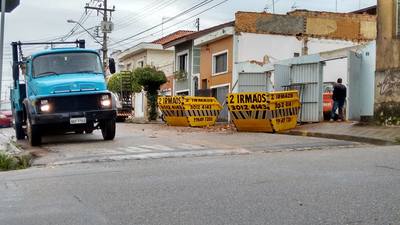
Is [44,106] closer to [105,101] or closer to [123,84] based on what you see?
[105,101]

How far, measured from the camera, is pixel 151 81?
3672 cm

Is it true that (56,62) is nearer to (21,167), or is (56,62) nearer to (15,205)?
(21,167)

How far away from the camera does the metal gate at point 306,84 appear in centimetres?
2147

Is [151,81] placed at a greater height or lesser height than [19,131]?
greater

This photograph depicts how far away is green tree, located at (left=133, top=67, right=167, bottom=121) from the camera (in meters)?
36.4

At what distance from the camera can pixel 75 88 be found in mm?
15516

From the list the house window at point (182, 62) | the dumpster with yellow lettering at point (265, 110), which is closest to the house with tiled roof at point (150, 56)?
the house window at point (182, 62)

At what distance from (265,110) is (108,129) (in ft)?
17.4

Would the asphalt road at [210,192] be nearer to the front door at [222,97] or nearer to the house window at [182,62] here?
the front door at [222,97]

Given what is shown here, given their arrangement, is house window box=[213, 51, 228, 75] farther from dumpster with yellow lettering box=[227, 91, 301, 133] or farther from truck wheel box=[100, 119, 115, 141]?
Result: truck wheel box=[100, 119, 115, 141]

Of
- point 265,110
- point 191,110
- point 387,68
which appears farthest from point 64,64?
point 387,68

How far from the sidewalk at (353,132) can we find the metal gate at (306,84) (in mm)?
1291

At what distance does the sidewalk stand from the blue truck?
636 centimetres

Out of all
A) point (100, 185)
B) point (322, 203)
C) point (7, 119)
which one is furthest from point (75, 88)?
point (7, 119)
